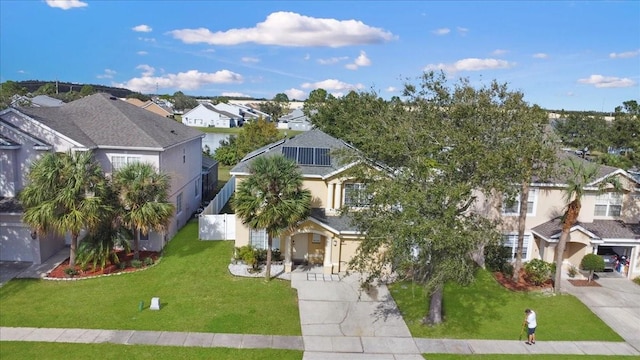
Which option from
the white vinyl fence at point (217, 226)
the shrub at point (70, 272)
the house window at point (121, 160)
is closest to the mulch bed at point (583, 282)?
the white vinyl fence at point (217, 226)

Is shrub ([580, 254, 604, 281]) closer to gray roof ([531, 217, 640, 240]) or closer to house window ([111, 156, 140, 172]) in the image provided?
gray roof ([531, 217, 640, 240])

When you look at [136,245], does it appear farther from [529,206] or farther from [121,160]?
[529,206]

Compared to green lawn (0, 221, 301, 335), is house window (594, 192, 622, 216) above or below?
above

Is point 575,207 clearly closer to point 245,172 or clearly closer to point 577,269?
point 577,269

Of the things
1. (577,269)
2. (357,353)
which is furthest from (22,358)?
(577,269)

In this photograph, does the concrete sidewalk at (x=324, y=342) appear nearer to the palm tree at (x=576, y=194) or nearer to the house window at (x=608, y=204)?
the palm tree at (x=576, y=194)

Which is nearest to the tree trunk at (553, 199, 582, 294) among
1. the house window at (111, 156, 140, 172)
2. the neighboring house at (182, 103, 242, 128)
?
the house window at (111, 156, 140, 172)

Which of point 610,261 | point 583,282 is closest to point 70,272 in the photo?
point 583,282
